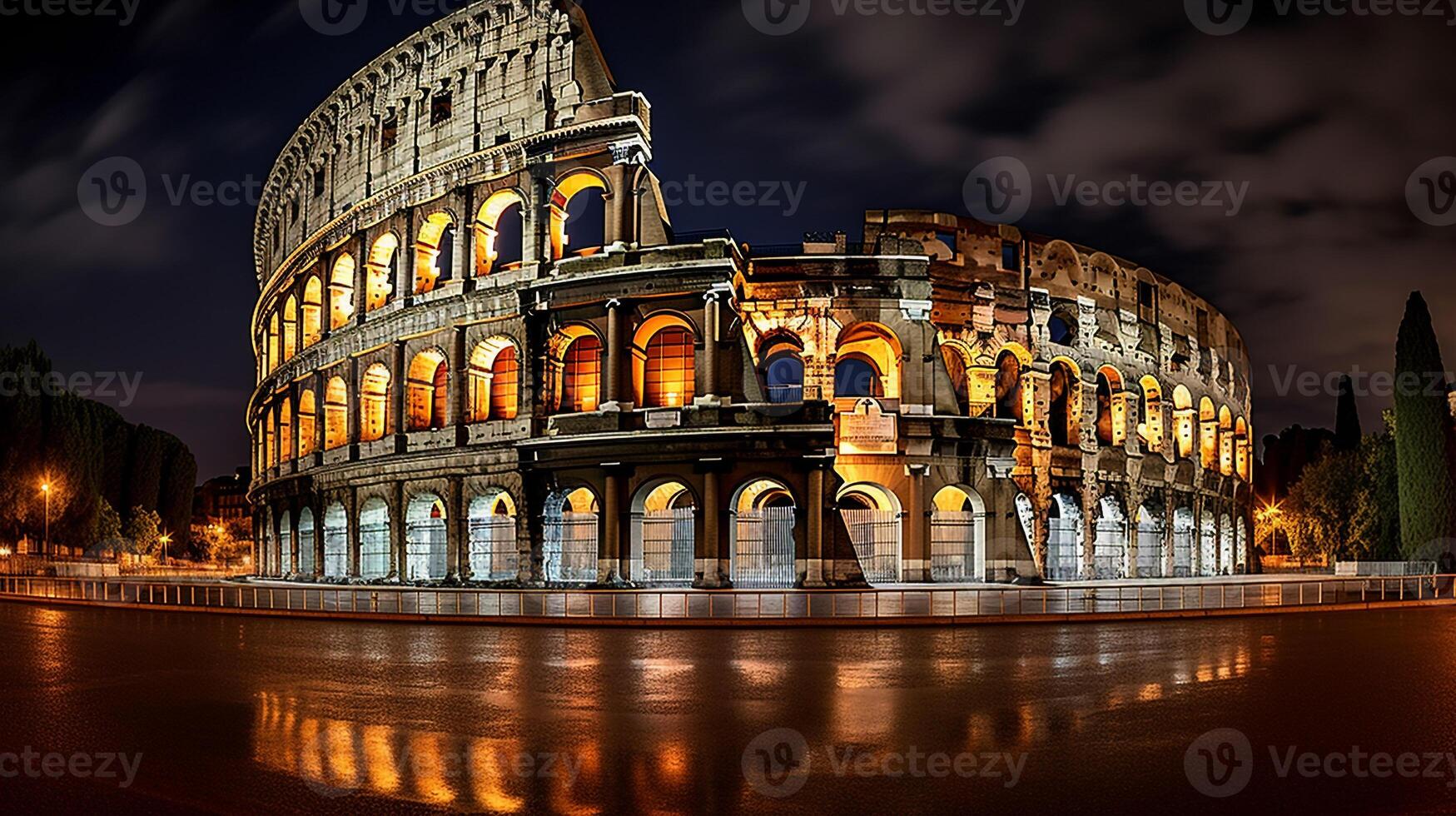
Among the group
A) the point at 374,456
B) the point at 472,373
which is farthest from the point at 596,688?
the point at 374,456

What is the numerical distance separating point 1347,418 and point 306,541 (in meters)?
61.2

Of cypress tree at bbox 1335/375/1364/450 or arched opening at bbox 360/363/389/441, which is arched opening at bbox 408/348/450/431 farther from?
cypress tree at bbox 1335/375/1364/450

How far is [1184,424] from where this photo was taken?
42188 millimetres

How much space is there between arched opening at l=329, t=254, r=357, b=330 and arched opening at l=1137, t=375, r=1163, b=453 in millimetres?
28761

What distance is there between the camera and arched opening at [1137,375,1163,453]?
40312 millimetres

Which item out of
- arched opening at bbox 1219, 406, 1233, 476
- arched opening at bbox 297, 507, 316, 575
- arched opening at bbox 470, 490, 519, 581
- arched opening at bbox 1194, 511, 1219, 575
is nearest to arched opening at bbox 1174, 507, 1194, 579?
arched opening at bbox 1194, 511, 1219, 575

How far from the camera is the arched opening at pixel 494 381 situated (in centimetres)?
3184

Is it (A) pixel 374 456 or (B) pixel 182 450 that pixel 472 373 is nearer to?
(A) pixel 374 456

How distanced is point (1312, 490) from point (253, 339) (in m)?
48.6

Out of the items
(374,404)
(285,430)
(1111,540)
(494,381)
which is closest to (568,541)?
(494,381)

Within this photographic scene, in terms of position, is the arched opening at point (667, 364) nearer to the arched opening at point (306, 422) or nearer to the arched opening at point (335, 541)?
the arched opening at point (335, 541)

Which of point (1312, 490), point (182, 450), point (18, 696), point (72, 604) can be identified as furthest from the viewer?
point (182, 450)

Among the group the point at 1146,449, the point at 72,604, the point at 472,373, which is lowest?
the point at 72,604

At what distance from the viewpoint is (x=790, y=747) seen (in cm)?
741
